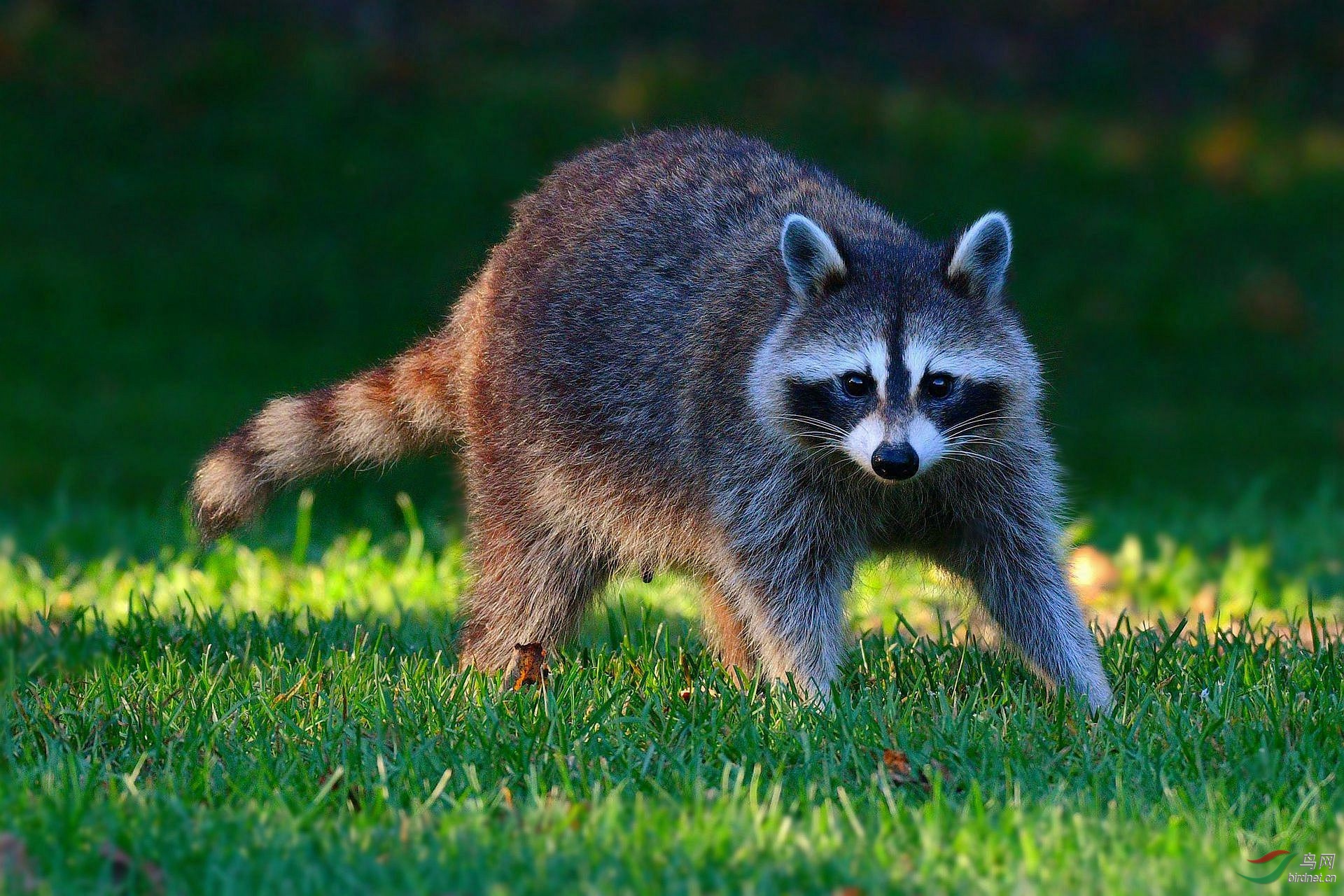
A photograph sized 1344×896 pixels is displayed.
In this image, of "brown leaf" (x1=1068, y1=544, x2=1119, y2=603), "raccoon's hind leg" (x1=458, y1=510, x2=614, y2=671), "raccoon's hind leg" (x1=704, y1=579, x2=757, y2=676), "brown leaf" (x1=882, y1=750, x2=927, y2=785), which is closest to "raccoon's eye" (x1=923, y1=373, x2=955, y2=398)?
"raccoon's hind leg" (x1=704, y1=579, x2=757, y2=676)

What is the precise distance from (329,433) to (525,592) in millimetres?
799

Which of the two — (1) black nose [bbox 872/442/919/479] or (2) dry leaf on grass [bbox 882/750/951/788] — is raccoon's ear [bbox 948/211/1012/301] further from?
(2) dry leaf on grass [bbox 882/750/951/788]

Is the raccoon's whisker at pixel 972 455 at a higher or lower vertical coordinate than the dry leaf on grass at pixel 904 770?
higher

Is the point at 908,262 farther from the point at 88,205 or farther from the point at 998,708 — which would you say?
the point at 88,205

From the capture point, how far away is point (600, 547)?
4.62m

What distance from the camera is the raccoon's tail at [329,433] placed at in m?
4.84

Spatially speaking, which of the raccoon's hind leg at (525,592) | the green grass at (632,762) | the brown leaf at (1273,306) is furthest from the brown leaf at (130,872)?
the brown leaf at (1273,306)

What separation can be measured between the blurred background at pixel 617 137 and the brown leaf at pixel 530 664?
13.9 ft

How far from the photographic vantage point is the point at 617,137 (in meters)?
9.30

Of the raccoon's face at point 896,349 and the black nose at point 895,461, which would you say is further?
the raccoon's face at point 896,349

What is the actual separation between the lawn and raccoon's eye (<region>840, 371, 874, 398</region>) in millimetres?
687

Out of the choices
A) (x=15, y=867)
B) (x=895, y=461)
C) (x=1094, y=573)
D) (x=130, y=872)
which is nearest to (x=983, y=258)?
(x=895, y=461)

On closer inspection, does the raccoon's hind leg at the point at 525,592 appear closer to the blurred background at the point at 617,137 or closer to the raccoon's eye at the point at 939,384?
the raccoon's eye at the point at 939,384

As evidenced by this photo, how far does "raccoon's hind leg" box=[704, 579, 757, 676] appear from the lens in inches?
171
